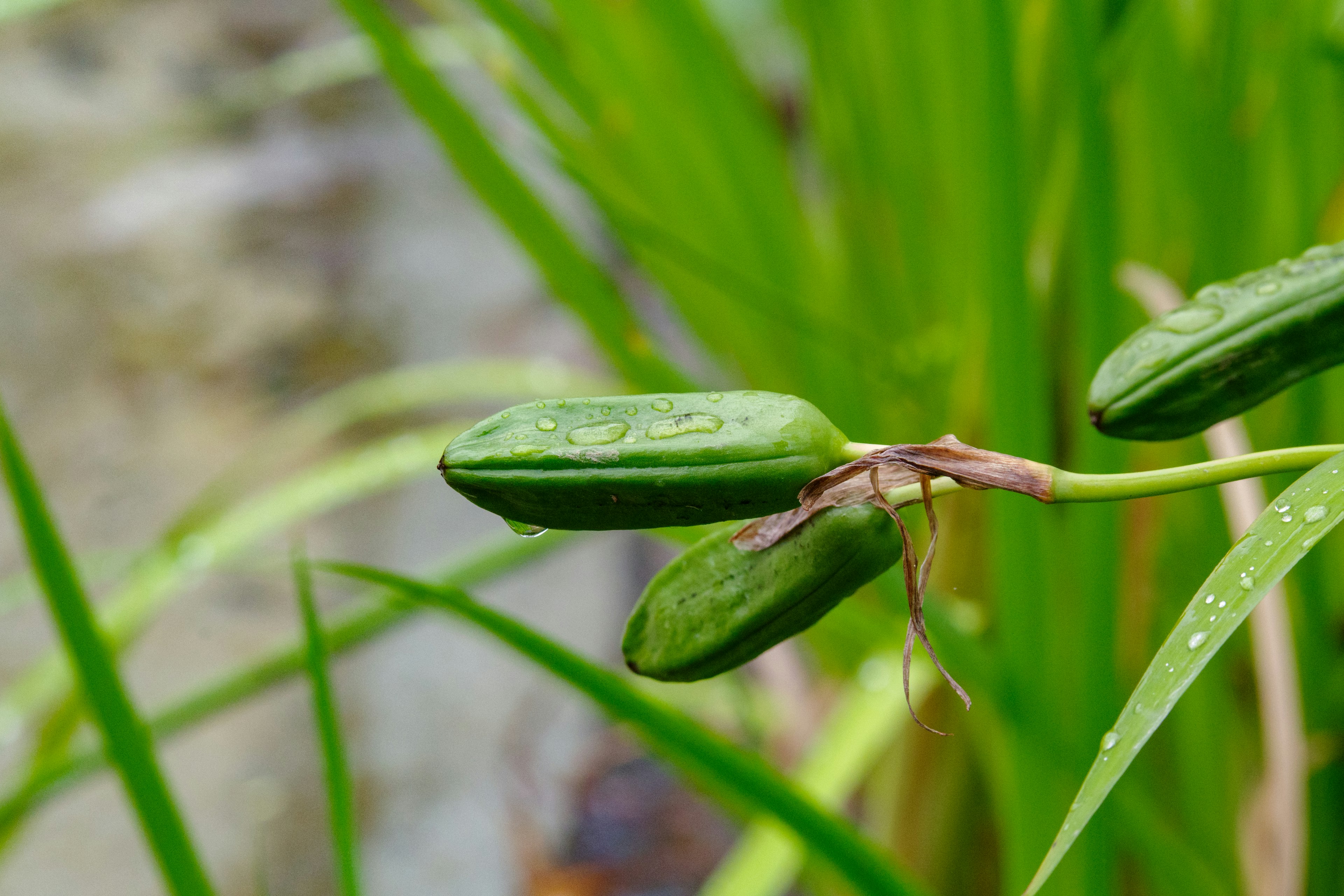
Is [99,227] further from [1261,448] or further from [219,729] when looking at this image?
[1261,448]

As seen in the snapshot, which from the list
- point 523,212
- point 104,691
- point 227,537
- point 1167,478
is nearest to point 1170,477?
point 1167,478

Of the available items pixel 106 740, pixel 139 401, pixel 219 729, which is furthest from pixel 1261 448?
pixel 139 401

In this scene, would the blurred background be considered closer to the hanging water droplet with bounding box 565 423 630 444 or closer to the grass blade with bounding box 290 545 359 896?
the grass blade with bounding box 290 545 359 896

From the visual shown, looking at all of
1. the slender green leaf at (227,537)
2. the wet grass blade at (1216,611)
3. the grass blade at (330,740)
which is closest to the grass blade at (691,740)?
the grass blade at (330,740)

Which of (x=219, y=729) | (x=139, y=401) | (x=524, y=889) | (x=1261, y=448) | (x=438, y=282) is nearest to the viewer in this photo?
(x=1261, y=448)

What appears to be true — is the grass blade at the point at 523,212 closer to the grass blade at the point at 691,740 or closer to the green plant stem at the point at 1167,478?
the grass blade at the point at 691,740

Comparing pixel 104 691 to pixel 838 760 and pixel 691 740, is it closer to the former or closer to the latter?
pixel 691 740

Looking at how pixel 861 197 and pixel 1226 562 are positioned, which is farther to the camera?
pixel 861 197

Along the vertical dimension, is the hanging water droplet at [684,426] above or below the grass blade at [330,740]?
above
